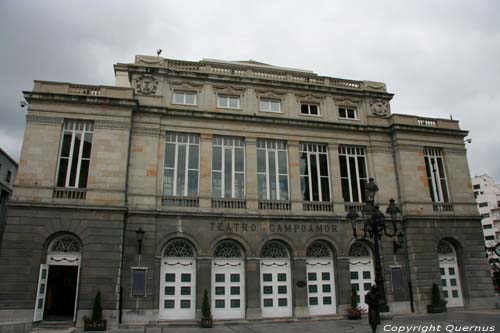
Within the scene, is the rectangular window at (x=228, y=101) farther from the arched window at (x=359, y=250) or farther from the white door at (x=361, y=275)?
the white door at (x=361, y=275)

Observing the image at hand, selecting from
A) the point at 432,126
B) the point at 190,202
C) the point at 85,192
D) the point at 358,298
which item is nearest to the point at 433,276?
the point at 358,298

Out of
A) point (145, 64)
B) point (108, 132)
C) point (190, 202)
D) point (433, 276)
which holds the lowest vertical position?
point (433, 276)

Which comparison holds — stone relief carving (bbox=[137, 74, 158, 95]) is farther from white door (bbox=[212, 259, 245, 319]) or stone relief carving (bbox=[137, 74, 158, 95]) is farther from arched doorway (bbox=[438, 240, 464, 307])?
arched doorway (bbox=[438, 240, 464, 307])

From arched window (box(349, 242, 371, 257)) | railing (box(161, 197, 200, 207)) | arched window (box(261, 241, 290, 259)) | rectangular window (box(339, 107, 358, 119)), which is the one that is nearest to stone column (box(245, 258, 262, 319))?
arched window (box(261, 241, 290, 259))

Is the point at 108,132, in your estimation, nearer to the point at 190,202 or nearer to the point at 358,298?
the point at 190,202

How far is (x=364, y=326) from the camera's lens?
15.8 metres

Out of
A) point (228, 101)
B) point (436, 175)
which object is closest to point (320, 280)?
point (436, 175)

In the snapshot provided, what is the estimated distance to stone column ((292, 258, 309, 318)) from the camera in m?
19.1

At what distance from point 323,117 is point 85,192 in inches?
546

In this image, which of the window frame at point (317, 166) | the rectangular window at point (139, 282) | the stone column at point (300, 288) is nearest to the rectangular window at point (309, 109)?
the window frame at point (317, 166)

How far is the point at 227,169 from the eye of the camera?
67.4 feet

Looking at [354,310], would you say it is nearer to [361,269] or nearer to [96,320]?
[361,269]

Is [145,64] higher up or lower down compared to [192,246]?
higher up

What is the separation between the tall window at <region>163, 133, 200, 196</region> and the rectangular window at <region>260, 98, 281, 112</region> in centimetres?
447
